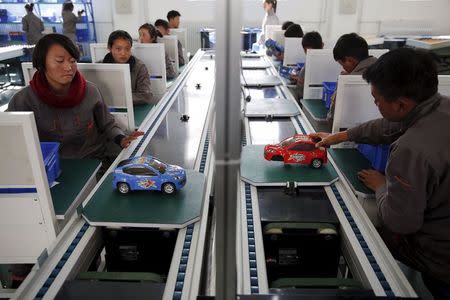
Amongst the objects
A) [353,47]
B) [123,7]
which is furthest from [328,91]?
[123,7]

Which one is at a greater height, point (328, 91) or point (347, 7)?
point (347, 7)

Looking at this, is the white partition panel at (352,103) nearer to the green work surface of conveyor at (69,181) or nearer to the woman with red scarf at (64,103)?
the woman with red scarf at (64,103)

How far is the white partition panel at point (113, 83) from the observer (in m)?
2.32

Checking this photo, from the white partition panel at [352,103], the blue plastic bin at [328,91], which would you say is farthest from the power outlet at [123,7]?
the white partition panel at [352,103]

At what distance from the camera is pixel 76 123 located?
2.06m

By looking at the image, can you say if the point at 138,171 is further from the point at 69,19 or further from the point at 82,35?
the point at 82,35

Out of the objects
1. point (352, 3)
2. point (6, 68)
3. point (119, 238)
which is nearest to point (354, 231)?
point (119, 238)

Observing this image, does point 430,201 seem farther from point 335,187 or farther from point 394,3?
point 394,3

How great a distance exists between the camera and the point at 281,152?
1695 mm

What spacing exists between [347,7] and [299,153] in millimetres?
8266

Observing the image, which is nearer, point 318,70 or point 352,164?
point 352,164

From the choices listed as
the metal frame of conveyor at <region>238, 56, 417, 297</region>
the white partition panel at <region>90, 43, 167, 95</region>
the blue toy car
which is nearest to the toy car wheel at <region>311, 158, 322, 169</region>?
the metal frame of conveyor at <region>238, 56, 417, 297</region>

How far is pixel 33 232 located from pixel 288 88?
2.65 metres

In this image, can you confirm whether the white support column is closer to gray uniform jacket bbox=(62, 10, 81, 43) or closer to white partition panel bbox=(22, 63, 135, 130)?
white partition panel bbox=(22, 63, 135, 130)
